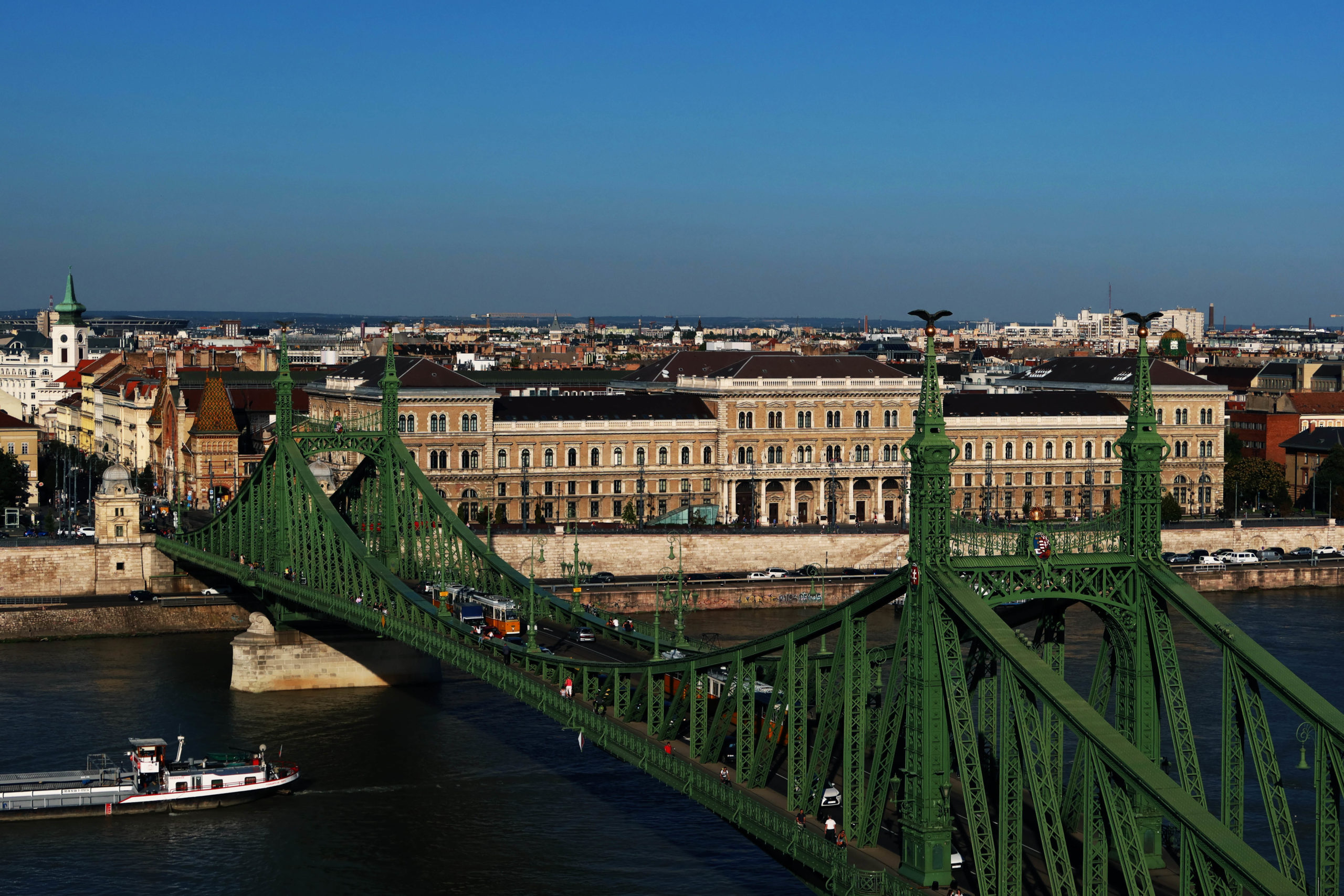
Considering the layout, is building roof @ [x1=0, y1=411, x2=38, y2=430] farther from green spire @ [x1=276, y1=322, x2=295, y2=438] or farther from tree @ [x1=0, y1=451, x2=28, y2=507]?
green spire @ [x1=276, y1=322, x2=295, y2=438]

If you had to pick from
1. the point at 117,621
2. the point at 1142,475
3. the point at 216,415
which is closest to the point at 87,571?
the point at 117,621

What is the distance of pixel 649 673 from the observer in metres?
28.7

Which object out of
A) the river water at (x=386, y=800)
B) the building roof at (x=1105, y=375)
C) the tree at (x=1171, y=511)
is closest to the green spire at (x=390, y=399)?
the river water at (x=386, y=800)

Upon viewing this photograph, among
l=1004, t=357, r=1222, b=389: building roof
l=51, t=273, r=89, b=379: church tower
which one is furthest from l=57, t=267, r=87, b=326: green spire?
l=1004, t=357, r=1222, b=389: building roof

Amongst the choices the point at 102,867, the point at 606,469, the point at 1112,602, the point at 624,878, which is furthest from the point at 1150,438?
the point at 606,469

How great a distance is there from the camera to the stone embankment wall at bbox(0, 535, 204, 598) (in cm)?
5975

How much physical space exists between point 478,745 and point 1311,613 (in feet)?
104

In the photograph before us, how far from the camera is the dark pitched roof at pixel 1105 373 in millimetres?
85188

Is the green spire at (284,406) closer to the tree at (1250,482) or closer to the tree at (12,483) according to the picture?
the tree at (12,483)

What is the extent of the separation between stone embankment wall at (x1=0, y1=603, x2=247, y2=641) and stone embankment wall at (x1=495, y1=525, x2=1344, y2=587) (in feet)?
35.4

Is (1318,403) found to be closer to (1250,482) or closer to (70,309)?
(1250,482)

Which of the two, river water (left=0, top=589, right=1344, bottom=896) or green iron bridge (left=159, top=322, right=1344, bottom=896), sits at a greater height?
green iron bridge (left=159, top=322, right=1344, bottom=896)

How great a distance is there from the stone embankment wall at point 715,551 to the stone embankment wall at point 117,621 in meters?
10.8

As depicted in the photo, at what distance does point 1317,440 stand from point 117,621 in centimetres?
5496
